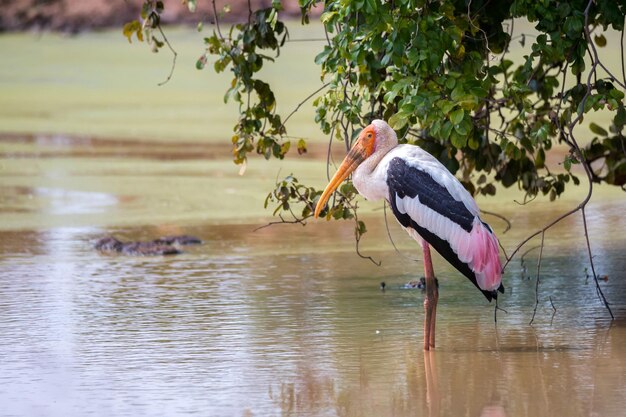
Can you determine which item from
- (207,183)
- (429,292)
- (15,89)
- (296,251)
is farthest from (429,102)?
(15,89)

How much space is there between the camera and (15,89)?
2269 cm

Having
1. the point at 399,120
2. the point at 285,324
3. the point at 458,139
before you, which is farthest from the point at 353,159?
the point at 285,324

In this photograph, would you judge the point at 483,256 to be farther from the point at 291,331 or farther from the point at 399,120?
the point at 291,331

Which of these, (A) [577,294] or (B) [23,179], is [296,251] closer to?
(A) [577,294]

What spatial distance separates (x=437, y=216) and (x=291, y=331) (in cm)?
111

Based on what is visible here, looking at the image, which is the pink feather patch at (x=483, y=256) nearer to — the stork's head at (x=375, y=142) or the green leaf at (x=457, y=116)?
the green leaf at (x=457, y=116)

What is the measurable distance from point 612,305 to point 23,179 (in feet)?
24.4

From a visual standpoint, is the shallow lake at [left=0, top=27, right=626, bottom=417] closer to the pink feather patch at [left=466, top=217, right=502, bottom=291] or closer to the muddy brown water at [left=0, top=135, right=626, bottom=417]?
the muddy brown water at [left=0, top=135, right=626, bottom=417]

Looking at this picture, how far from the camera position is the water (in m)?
5.98

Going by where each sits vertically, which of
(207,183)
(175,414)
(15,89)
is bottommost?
(175,414)

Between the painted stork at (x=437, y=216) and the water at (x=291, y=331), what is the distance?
0.38 m

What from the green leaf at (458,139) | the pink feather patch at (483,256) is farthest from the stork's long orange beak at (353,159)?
the pink feather patch at (483,256)

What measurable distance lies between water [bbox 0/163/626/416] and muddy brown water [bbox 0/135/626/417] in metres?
0.02

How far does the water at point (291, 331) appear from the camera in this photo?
5980 millimetres
